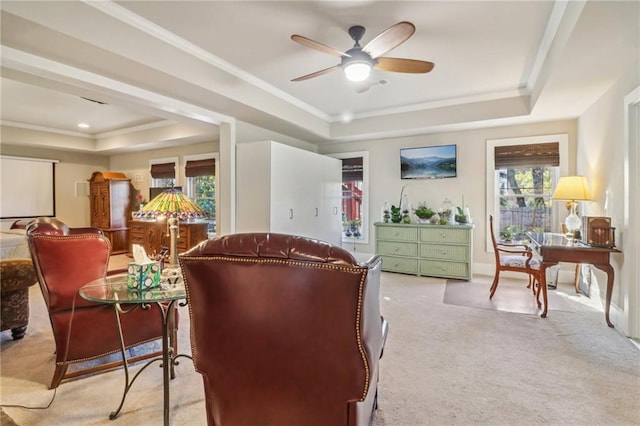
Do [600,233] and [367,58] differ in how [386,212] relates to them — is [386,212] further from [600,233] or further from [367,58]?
[367,58]

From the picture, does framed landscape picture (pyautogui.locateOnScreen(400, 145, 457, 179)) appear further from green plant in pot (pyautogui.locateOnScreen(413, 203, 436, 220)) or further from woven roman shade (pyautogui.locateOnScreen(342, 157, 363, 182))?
woven roman shade (pyautogui.locateOnScreen(342, 157, 363, 182))

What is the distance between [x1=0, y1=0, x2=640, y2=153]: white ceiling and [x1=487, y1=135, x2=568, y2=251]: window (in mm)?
458

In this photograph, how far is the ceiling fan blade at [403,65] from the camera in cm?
272

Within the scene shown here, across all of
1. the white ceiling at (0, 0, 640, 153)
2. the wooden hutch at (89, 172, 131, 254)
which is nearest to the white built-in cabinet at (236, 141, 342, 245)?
the white ceiling at (0, 0, 640, 153)

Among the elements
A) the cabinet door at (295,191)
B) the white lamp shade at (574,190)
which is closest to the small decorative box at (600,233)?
the white lamp shade at (574,190)

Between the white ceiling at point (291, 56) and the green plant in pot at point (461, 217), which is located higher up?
the white ceiling at point (291, 56)

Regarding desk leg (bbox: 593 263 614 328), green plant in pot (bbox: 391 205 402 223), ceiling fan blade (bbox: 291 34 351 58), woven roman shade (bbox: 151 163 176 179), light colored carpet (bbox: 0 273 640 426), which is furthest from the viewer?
woven roman shade (bbox: 151 163 176 179)

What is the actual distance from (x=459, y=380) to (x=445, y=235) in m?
2.91

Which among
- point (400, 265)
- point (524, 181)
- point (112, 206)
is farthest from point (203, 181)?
point (524, 181)

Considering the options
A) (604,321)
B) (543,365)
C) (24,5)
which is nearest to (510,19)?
(543,365)

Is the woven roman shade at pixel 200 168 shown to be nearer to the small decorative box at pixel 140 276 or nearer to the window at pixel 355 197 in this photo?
the window at pixel 355 197

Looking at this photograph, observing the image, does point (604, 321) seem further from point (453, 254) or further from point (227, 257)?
point (227, 257)

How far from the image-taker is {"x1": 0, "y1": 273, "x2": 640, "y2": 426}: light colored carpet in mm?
1771

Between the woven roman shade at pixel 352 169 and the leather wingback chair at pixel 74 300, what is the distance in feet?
14.9
